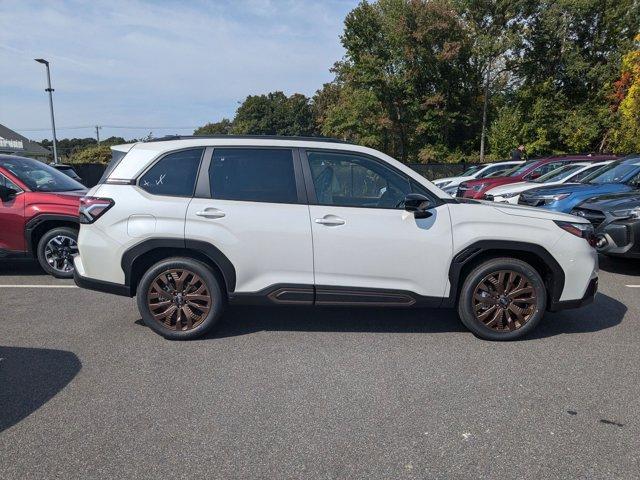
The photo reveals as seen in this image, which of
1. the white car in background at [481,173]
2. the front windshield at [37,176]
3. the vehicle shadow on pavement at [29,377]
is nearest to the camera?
the vehicle shadow on pavement at [29,377]

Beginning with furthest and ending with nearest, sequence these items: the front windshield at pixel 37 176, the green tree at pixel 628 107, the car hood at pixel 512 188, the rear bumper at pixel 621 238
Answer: the green tree at pixel 628 107
the car hood at pixel 512 188
the front windshield at pixel 37 176
the rear bumper at pixel 621 238

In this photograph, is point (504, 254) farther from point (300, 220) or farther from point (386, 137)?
point (386, 137)

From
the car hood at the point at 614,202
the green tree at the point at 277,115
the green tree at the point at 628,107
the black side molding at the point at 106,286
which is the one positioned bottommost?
the black side molding at the point at 106,286

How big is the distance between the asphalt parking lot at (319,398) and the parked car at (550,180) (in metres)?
6.04

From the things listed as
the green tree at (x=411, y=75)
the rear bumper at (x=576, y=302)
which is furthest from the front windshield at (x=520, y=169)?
the green tree at (x=411, y=75)

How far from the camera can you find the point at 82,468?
2670 millimetres

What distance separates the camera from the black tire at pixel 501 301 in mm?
4414

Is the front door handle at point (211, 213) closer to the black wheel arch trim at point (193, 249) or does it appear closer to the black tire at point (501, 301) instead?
the black wheel arch trim at point (193, 249)

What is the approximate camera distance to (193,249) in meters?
4.43

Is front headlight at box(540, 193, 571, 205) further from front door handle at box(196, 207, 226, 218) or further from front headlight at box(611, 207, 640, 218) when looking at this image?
front door handle at box(196, 207, 226, 218)

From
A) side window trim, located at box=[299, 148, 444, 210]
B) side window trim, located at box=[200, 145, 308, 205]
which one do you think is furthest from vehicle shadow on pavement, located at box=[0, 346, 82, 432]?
side window trim, located at box=[299, 148, 444, 210]

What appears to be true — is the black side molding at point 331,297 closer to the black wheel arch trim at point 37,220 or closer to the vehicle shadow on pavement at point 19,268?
the black wheel arch trim at point 37,220

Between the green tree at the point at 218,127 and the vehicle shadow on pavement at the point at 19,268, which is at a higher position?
the green tree at the point at 218,127

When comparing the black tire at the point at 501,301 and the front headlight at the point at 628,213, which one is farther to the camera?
the front headlight at the point at 628,213
